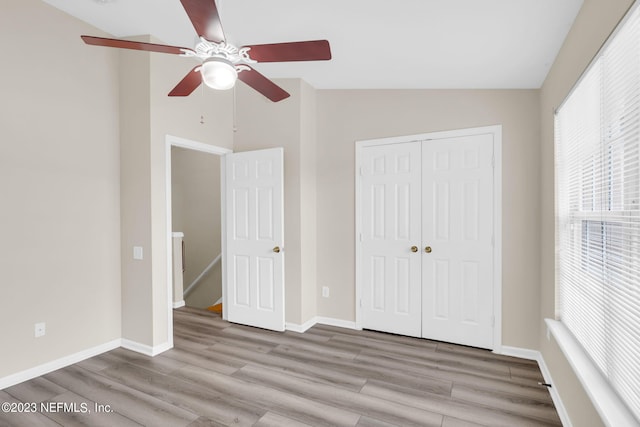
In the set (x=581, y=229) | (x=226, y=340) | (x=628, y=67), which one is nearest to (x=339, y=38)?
(x=628, y=67)

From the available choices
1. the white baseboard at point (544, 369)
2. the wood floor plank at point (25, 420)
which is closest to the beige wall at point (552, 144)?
the white baseboard at point (544, 369)

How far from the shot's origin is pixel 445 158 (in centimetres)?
336

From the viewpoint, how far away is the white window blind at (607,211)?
1.33 m

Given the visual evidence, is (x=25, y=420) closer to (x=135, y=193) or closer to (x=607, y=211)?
(x=135, y=193)

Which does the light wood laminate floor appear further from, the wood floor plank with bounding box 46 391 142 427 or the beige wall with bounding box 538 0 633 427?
the beige wall with bounding box 538 0 633 427

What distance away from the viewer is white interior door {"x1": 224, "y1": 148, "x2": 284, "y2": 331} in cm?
373

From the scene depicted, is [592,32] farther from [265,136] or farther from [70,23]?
[70,23]

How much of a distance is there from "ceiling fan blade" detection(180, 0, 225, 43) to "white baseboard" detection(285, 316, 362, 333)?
3013 millimetres

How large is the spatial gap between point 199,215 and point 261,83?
13.7 ft

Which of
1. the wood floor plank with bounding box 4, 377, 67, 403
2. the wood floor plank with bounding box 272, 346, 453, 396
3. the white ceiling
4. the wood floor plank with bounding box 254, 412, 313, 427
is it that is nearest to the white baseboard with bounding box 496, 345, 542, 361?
the wood floor plank with bounding box 272, 346, 453, 396

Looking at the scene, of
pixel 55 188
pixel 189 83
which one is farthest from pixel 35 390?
pixel 189 83

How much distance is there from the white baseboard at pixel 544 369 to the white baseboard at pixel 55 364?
3771 millimetres

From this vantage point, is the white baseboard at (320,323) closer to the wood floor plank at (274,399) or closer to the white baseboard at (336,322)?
the white baseboard at (336,322)

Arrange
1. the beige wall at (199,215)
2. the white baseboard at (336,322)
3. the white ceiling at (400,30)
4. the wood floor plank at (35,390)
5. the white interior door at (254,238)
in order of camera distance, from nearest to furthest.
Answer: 1. the white ceiling at (400,30)
2. the wood floor plank at (35,390)
3. the white interior door at (254,238)
4. the white baseboard at (336,322)
5. the beige wall at (199,215)
